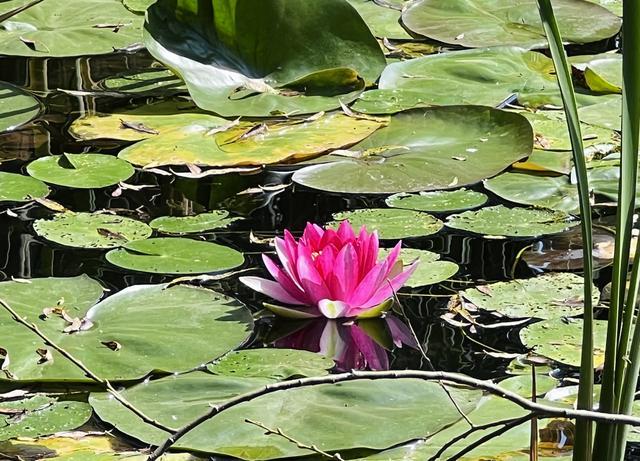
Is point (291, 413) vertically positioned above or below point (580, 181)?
below

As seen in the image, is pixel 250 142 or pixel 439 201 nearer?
pixel 439 201

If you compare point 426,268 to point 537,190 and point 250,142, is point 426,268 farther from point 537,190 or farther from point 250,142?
point 250,142

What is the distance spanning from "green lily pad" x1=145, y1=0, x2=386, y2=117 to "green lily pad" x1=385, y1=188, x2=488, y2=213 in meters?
0.57

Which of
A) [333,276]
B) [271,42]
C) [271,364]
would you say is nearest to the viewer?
[271,364]

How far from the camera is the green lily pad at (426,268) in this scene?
66.3 inches

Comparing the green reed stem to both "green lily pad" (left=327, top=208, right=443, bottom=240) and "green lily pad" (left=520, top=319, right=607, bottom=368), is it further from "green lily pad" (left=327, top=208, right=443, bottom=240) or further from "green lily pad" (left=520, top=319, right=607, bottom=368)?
"green lily pad" (left=327, top=208, right=443, bottom=240)

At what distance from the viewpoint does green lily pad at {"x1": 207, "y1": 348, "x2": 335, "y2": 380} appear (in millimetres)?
1387

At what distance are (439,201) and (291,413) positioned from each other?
2.75ft

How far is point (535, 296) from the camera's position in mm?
1640

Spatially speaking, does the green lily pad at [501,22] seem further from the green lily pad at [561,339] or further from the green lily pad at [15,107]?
the green lily pad at [561,339]

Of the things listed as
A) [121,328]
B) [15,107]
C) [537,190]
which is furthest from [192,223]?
[15,107]

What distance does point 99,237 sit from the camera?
183cm

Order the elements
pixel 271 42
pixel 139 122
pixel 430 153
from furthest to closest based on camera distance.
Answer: pixel 271 42
pixel 139 122
pixel 430 153

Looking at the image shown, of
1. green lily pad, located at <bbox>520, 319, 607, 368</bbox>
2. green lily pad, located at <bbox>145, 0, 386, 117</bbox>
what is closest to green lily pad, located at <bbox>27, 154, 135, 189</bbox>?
green lily pad, located at <bbox>145, 0, 386, 117</bbox>
